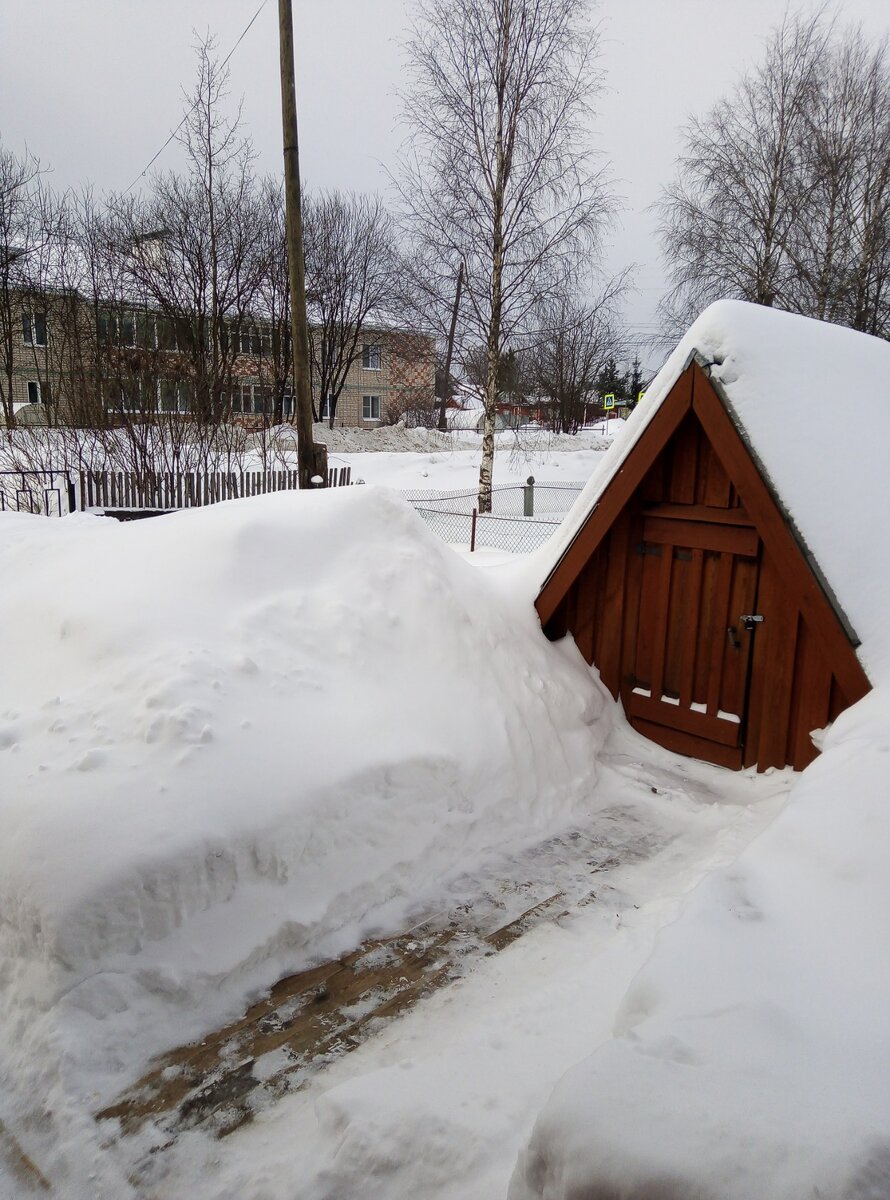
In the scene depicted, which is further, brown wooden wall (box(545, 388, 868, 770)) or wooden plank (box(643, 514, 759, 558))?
wooden plank (box(643, 514, 759, 558))

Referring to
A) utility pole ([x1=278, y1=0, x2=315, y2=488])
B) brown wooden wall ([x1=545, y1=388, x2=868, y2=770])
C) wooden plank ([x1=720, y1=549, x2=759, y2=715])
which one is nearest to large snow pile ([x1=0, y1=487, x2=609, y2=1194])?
brown wooden wall ([x1=545, y1=388, x2=868, y2=770])

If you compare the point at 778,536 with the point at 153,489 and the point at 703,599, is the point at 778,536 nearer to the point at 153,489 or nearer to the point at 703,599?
the point at 703,599

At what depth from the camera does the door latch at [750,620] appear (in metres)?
5.16

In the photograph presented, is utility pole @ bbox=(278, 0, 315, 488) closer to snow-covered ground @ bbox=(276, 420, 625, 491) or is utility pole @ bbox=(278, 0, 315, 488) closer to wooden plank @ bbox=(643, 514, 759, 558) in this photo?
wooden plank @ bbox=(643, 514, 759, 558)

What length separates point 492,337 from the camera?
51.1ft

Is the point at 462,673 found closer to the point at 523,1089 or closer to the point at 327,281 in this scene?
the point at 523,1089

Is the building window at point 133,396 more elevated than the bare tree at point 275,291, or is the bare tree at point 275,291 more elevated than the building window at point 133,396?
the bare tree at point 275,291

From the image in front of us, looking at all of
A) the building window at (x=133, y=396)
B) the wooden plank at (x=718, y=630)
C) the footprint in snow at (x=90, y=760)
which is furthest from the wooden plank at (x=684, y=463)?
the building window at (x=133, y=396)

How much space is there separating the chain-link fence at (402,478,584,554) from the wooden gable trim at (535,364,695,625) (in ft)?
21.2

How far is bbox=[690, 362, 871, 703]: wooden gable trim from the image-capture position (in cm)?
447

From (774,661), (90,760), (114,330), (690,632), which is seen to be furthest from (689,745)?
(114,330)

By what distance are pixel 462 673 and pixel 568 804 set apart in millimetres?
1061

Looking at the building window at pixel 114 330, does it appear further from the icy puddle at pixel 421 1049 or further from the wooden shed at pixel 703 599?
the icy puddle at pixel 421 1049

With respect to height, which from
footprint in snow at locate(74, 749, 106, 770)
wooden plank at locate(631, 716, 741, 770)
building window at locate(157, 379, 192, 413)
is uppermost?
building window at locate(157, 379, 192, 413)
